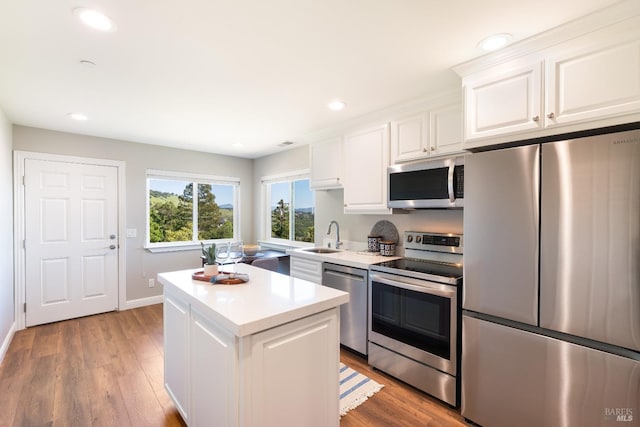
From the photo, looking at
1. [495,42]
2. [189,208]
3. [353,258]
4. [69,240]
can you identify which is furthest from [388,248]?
[69,240]

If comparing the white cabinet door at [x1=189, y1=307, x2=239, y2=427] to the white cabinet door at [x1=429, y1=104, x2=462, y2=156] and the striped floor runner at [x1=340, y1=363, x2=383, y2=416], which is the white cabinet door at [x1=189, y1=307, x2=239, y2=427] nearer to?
the striped floor runner at [x1=340, y1=363, x2=383, y2=416]

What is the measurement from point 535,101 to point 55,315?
5334 millimetres

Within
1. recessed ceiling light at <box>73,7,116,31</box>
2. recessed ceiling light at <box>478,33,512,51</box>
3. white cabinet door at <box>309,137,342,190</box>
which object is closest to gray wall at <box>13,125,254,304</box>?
white cabinet door at <box>309,137,342,190</box>

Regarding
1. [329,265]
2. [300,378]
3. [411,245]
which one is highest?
[411,245]

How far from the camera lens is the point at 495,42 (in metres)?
1.71

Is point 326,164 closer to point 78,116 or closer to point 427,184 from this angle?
point 427,184

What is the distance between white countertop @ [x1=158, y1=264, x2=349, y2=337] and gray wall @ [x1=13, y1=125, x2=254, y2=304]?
2695 mm

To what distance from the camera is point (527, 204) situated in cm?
169

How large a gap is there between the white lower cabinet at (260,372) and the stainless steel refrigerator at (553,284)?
99 centimetres

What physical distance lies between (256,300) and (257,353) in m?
0.30

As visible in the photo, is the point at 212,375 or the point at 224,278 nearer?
the point at 212,375

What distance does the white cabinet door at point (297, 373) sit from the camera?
1.32 metres

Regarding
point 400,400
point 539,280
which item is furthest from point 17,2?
point 400,400

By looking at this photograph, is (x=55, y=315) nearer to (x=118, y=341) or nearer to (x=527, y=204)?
(x=118, y=341)
